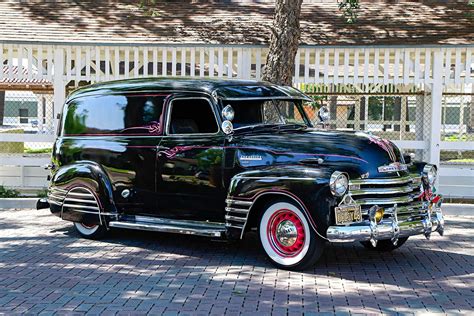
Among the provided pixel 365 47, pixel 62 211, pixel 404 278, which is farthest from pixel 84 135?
pixel 365 47

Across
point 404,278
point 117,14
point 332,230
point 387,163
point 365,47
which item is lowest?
→ point 404,278

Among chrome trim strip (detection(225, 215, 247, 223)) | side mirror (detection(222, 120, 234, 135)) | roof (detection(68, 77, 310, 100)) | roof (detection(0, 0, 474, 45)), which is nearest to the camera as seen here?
chrome trim strip (detection(225, 215, 247, 223))

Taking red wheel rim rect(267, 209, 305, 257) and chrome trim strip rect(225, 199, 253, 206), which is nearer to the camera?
red wheel rim rect(267, 209, 305, 257)

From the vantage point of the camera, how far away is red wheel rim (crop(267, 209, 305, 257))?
23.7 ft

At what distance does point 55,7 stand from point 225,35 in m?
4.55

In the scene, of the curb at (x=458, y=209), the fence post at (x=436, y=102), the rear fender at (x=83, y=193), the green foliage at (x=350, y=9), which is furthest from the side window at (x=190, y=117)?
the green foliage at (x=350, y=9)

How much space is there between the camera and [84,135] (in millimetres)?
9180

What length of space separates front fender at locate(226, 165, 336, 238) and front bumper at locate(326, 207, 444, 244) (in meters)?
0.16

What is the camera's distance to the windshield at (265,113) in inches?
321

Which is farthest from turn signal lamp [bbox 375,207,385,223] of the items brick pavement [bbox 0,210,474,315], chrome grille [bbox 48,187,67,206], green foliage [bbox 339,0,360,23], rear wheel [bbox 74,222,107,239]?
green foliage [bbox 339,0,360,23]

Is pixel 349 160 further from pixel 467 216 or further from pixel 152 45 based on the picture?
pixel 152 45

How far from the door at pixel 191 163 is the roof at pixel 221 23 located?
4.67 meters

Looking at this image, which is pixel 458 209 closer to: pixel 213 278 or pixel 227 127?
pixel 227 127

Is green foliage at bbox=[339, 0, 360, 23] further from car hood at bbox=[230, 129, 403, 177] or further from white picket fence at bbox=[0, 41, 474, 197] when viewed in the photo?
car hood at bbox=[230, 129, 403, 177]
